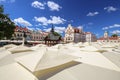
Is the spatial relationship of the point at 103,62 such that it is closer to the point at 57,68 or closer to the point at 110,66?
the point at 110,66

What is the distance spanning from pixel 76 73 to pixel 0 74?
267cm

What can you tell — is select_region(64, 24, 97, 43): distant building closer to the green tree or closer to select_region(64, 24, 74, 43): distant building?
select_region(64, 24, 74, 43): distant building

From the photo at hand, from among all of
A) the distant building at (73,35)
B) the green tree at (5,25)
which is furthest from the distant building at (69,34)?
the green tree at (5,25)

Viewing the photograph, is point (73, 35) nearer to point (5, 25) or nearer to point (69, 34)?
point (69, 34)

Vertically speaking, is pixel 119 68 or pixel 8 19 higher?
pixel 8 19

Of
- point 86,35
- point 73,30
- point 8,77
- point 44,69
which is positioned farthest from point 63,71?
point 86,35

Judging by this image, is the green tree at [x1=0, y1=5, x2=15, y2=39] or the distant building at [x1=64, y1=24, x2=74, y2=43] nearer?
the green tree at [x1=0, y1=5, x2=15, y2=39]

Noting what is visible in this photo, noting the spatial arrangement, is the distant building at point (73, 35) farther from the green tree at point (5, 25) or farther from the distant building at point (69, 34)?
the green tree at point (5, 25)

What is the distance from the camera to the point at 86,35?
87125 millimetres

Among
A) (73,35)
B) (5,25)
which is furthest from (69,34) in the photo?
(5,25)

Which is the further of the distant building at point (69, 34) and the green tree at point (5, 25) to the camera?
the distant building at point (69, 34)

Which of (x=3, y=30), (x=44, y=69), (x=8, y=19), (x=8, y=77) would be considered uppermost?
(x=8, y=19)

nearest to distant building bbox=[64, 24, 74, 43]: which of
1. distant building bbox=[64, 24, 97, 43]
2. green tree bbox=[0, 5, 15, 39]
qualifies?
distant building bbox=[64, 24, 97, 43]

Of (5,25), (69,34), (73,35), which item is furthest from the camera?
(69,34)
